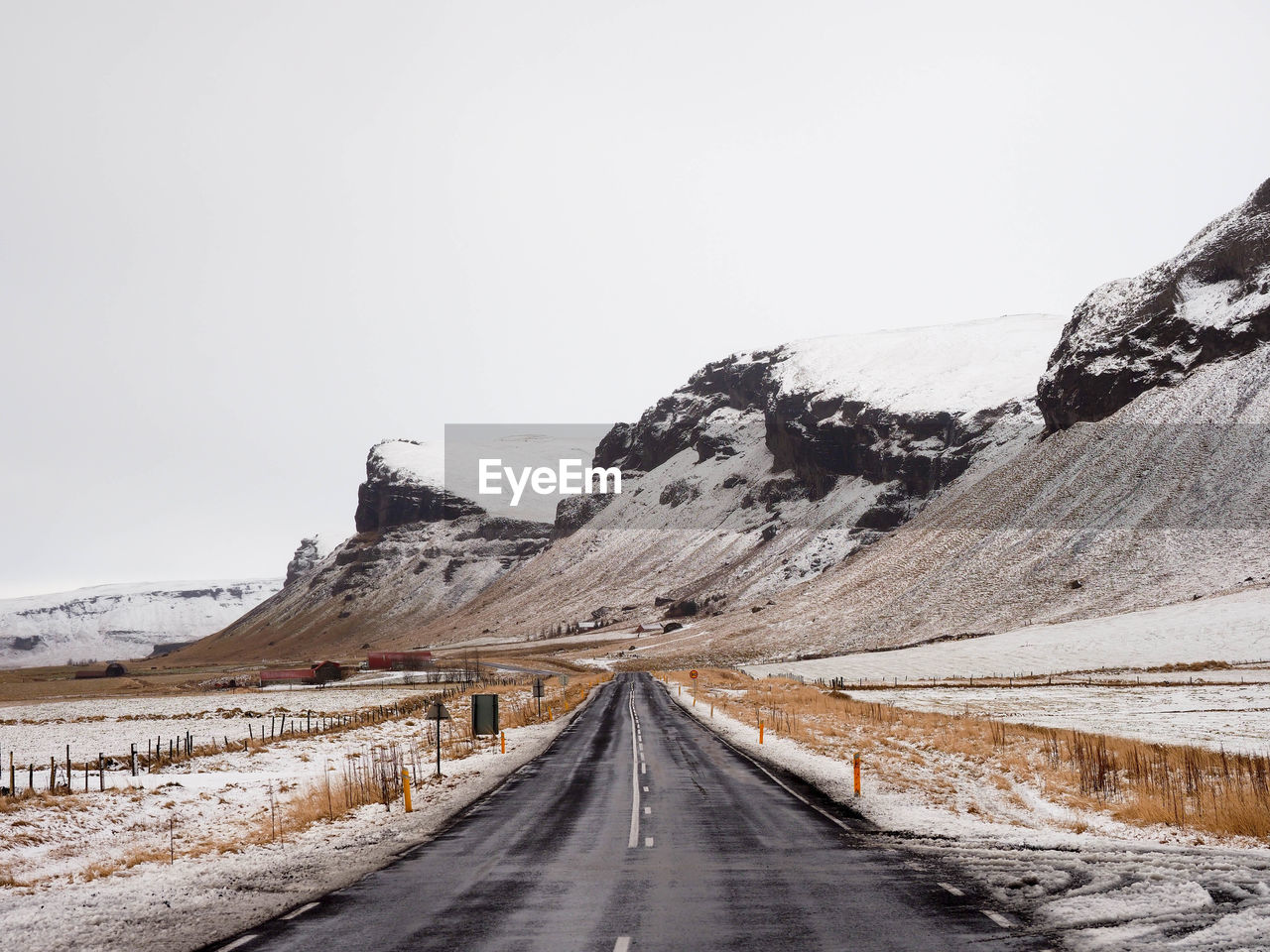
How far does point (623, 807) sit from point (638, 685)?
60.0 meters

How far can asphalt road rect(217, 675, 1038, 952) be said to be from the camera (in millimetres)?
11070

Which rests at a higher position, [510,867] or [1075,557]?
[1075,557]

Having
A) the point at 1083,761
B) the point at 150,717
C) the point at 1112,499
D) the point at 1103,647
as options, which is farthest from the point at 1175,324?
the point at 150,717

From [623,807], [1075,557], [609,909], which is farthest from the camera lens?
[1075,557]

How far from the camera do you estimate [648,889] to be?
44.6 feet

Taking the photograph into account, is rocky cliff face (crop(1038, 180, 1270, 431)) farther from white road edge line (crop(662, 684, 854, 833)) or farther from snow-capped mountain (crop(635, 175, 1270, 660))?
white road edge line (crop(662, 684, 854, 833))

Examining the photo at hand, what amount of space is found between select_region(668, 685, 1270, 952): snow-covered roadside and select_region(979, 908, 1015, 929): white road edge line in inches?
12.0

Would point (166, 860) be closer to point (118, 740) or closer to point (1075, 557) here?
point (118, 740)

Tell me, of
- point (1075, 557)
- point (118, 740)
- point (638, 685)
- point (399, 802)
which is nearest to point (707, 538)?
point (1075, 557)

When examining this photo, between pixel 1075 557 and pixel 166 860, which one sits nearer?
pixel 166 860

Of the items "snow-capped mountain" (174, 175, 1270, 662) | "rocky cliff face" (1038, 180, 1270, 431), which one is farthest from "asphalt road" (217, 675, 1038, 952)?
"rocky cliff face" (1038, 180, 1270, 431)

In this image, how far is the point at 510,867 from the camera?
50.3 ft

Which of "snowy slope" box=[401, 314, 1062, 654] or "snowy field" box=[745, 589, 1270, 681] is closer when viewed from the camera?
"snowy field" box=[745, 589, 1270, 681]

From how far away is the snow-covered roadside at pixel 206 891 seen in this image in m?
12.3
